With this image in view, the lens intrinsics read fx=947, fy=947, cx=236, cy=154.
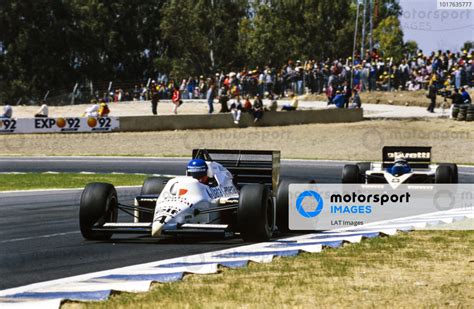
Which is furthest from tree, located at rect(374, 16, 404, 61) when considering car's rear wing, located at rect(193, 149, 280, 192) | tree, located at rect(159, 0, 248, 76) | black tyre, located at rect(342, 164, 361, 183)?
car's rear wing, located at rect(193, 149, 280, 192)

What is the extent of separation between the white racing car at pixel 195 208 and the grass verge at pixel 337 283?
1300mm

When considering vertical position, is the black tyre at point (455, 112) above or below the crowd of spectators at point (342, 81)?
below

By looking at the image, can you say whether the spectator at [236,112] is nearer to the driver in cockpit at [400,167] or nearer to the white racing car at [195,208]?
the driver in cockpit at [400,167]

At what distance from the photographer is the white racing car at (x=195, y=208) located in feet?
38.9

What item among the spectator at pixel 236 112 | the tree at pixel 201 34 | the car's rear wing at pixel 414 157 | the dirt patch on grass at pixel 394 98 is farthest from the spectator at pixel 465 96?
the tree at pixel 201 34

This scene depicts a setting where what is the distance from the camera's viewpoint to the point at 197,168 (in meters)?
12.6

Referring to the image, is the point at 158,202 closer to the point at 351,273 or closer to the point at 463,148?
the point at 351,273

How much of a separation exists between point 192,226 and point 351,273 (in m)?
2.79

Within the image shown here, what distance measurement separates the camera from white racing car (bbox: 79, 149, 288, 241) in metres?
11.9

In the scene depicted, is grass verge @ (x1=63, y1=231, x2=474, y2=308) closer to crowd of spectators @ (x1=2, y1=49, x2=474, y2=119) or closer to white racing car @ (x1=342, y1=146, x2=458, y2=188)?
white racing car @ (x1=342, y1=146, x2=458, y2=188)

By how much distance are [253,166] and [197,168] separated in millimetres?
2214

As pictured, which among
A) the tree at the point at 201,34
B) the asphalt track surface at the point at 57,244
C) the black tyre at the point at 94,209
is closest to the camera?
the asphalt track surface at the point at 57,244

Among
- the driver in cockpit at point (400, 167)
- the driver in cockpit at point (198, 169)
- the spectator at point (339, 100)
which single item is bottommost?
the spectator at point (339, 100)

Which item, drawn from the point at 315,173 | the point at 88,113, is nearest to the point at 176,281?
the point at 315,173
